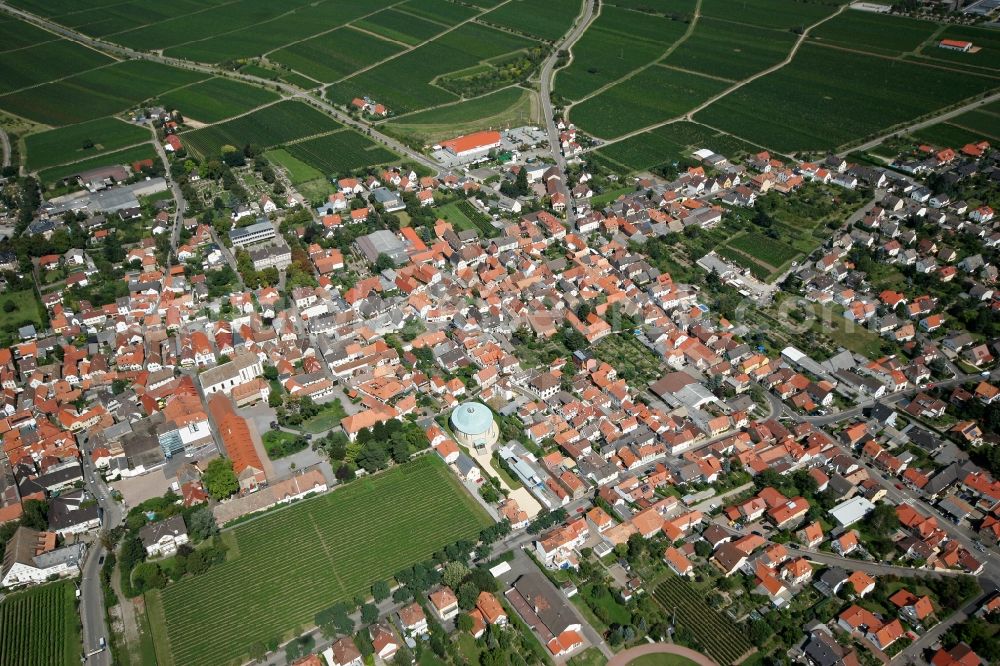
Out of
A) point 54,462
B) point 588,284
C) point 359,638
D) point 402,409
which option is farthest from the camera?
point 588,284

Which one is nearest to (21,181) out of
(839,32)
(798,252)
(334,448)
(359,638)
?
(334,448)

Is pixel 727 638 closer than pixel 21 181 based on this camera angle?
Yes

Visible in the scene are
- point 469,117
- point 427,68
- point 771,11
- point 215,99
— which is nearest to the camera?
point 469,117

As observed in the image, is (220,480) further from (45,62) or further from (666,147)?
(45,62)

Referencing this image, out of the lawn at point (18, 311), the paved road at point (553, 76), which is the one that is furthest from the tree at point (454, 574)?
the paved road at point (553, 76)

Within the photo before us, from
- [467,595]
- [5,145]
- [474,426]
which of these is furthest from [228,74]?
[467,595]

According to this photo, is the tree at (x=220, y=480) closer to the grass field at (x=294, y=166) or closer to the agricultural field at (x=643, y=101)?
the grass field at (x=294, y=166)

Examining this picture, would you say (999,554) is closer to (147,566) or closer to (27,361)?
(147,566)
